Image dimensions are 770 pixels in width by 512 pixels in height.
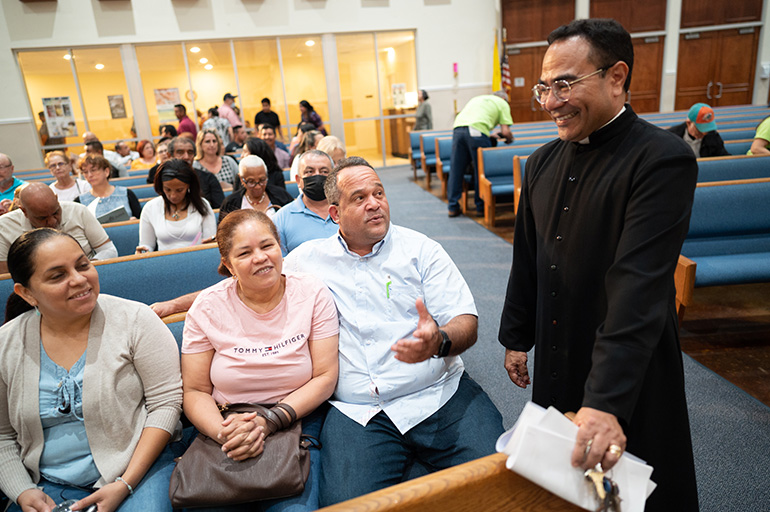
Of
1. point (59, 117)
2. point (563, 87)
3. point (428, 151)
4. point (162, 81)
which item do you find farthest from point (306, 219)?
point (59, 117)

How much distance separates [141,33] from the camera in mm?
9969

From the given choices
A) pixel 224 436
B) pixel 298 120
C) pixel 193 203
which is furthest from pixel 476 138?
pixel 298 120

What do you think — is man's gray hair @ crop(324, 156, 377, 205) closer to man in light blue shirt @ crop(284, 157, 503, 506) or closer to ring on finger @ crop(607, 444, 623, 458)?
man in light blue shirt @ crop(284, 157, 503, 506)

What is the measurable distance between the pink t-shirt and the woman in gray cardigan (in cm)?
21

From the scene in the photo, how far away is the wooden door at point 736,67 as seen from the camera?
12.0m

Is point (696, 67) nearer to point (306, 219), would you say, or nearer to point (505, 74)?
point (505, 74)

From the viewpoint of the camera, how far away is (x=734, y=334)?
299cm

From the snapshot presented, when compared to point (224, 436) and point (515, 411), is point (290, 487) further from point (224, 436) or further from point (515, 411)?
point (515, 411)

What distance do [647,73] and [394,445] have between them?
44.5 ft

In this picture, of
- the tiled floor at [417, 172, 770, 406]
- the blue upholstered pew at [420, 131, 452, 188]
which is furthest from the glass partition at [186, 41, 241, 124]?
the tiled floor at [417, 172, 770, 406]

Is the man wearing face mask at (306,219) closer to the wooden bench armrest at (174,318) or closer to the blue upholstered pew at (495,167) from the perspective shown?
the wooden bench armrest at (174,318)

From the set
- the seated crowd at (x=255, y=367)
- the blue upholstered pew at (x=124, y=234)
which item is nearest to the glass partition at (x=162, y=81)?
the blue upholstered pew at (x=124, y=234)

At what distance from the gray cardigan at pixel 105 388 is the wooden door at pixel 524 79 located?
38.6 ft

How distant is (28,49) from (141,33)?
2.24 m
